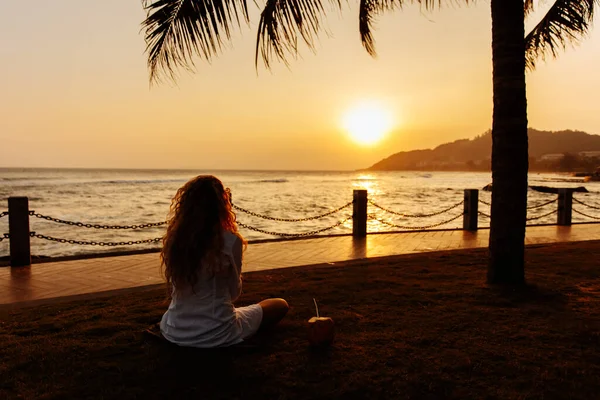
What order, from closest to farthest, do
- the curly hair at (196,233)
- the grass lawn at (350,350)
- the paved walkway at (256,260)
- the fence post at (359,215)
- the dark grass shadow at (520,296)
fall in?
the grass lawn at (350,350), the curly hair at (196,233), the dark grass shadow at (520,296), the paved walkway at (256,260), the fence post at (359,215)

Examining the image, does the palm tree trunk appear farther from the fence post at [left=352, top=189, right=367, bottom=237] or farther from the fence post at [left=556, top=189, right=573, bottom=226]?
the fence post at [left=556, top=189, right=573, bottom=226]

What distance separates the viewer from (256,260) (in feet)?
26.1

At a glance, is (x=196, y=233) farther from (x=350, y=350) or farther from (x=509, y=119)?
(x=509, y=119)

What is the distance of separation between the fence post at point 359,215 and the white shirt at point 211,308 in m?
7.33

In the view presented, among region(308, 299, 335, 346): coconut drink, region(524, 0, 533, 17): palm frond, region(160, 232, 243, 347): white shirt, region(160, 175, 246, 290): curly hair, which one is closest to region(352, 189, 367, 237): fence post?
region(524, 0, 533, 17): palm frond

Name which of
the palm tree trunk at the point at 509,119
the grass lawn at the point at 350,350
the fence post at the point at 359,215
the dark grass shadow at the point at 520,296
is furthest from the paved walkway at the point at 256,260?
the palm tree trunk at the point at 509,119

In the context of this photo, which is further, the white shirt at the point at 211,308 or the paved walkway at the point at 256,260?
the paved walkway at the point at 256,260

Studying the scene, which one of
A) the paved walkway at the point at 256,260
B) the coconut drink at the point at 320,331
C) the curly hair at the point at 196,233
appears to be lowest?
the paved walkway at the point at 256,260

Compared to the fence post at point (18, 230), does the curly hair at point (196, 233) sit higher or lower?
higher

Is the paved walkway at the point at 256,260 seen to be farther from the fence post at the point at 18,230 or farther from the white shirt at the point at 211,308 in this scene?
the white shirt at the point at 211,308

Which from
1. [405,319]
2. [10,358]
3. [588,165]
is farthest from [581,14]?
[588,165]

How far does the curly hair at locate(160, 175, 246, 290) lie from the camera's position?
3.25 m

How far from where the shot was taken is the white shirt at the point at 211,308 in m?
3.34

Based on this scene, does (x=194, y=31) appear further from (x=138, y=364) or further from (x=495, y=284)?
(x=495, y=284)
